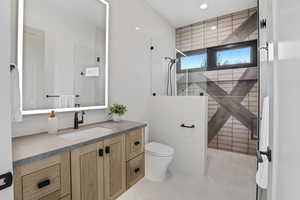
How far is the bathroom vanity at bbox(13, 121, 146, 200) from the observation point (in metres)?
0.77

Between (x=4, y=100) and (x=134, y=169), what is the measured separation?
1.26 metres

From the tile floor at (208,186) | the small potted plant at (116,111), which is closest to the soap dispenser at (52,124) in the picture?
the small potted plant at (116,111)

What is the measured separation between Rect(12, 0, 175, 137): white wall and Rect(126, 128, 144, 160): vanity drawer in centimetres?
56

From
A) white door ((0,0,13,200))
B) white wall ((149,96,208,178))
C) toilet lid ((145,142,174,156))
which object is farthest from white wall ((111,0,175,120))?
white door ((0,0,13,200))

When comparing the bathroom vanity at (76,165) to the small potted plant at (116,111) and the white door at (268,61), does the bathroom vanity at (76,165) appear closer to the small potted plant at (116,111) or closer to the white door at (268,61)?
the small potted plant at (116,111)

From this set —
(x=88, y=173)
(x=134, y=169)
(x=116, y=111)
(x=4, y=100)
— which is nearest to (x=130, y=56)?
(x=116, y=111)

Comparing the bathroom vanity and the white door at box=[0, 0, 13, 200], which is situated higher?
the white door at box=[0, 0, 13, 200]

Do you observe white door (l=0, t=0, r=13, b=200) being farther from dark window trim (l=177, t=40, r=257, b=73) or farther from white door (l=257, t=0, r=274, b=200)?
dark window trim (l=177, t=40, r=257, b=73)

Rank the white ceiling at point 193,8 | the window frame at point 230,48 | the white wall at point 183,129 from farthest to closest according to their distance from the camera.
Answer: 1. the window frame at point 230,48
2. the white ceiling at point 193,8
3. the white wall at point 183,129

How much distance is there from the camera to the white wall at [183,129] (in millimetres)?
2154

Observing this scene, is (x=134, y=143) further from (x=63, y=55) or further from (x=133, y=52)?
(x=133, y=52)

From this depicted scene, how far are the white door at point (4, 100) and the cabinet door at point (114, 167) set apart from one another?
65 centimetres

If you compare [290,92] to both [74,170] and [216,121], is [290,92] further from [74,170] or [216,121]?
[216,121]

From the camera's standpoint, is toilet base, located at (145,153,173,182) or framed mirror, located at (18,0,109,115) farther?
toilet base, located at (145,153,173,182)
